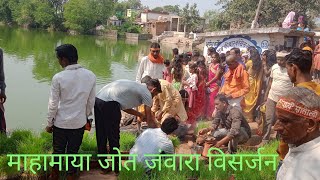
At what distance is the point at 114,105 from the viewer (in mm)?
3990

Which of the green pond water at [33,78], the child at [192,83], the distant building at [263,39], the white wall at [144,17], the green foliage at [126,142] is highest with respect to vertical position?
the white wall at [144,17]

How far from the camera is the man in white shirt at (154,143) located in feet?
A: 12.7

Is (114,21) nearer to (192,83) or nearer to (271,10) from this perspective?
(271,10)

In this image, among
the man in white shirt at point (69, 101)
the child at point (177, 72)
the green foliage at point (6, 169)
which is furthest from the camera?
the child at point (177, 72)

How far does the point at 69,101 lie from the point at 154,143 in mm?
1053

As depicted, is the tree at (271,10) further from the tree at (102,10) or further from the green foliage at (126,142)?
the tree at (102,10)

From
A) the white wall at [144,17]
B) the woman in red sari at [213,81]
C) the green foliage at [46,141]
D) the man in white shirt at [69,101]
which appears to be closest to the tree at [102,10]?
the white wall at [144,17]

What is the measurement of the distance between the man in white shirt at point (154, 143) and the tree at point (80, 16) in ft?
168

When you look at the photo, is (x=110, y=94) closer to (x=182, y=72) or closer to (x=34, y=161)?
(x=34, y=161)

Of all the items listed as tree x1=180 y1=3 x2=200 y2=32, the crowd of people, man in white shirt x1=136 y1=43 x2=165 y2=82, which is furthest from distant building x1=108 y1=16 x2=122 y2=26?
man in white shirt x1=136 y1=43 x2=165 y2=82

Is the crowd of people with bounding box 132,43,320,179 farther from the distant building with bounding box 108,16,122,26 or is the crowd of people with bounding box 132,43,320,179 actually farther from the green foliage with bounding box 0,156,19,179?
the distant building with bounding box 108,16,122,26

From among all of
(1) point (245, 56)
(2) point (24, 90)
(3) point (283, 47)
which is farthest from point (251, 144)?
(2) point (24, 90)

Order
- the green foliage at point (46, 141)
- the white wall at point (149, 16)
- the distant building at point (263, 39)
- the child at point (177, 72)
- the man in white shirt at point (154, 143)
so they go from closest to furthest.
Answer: the man in white shirt at point (154, 143)
the green foliage at point (46, 141)
the child at point (177, 72)
the distant building at point (263, 39)
the white wall at point (149, 16)

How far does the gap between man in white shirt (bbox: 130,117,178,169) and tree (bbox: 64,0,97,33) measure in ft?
168
